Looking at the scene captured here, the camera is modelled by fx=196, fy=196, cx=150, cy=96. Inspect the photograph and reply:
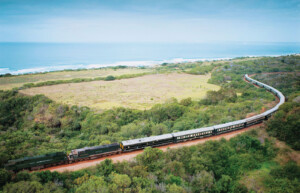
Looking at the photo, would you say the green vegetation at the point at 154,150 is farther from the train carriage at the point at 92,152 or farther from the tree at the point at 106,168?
the train carriage at the point at 92,152

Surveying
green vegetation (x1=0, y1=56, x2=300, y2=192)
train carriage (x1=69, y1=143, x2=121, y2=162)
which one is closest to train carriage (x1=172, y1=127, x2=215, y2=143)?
green vegetation (x1=0, y1=56, x2=300, y2=192)

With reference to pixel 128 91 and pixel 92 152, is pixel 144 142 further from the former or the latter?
pixel 128 91

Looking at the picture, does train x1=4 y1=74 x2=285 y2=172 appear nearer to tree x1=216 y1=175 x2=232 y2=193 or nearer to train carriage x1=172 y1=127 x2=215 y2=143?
train carriage x1=172 y1=127 x2=215 y2=143

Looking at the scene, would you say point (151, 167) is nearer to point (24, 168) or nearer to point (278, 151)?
point (24, 168)

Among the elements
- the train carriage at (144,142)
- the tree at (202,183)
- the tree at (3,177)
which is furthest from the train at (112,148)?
the tree at (202,183)

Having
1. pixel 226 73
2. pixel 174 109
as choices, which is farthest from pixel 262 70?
pixel 174 109

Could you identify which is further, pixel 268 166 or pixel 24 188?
pixel 268 166

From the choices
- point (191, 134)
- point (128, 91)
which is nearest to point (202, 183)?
point (191, 134)

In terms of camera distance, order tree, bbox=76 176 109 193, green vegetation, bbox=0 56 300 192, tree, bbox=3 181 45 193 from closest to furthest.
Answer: tree, bbox=3 181 45 193, tree, bbox=76 176 109 193, green vegetation, bbox=0 56 300 192
